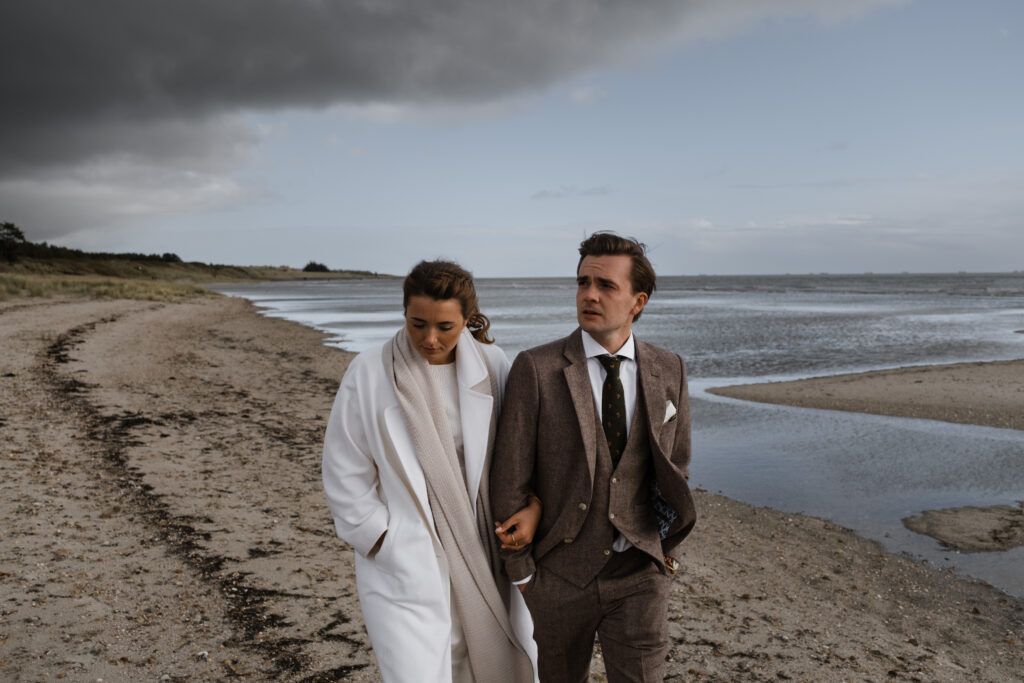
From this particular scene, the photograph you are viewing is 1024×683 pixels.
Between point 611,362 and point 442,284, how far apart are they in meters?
0.65

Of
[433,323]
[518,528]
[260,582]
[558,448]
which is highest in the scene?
[433,323]

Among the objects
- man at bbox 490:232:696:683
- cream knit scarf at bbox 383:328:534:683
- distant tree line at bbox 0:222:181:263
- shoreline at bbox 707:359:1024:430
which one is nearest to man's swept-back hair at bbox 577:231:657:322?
man at bbox 490:232:696:683

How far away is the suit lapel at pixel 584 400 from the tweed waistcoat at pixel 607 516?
0.14ft

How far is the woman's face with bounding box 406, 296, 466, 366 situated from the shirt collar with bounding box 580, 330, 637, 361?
0.44 meters

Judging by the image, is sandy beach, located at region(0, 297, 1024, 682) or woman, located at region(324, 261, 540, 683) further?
sandy beach, located at region(0, 297, 1024, 682)

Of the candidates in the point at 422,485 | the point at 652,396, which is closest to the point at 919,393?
the point at 652,396

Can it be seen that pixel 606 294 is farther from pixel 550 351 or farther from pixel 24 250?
pixel 24 250

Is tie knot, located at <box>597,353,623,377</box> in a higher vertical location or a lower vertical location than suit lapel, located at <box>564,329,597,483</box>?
higher

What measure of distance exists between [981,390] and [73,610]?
14.3 meters

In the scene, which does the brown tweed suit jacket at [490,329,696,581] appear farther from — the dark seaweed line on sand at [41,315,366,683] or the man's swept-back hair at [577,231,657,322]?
the dark seaweed line on sand at [41,315,366,683]

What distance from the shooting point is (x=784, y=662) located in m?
4.09

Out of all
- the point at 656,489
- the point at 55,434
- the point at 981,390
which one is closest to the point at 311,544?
the point at 656,489

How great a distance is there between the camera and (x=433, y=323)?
245 cm

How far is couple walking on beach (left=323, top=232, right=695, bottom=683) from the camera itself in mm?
2449
